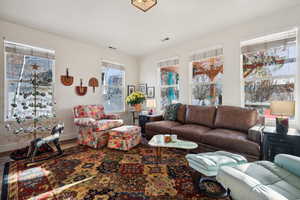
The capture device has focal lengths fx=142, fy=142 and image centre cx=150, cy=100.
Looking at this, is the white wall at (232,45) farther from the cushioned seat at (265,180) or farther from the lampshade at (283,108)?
the cushioned seat at (265,180)

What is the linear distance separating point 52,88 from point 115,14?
2374 millimetres

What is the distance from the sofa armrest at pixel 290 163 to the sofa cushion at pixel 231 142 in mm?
704

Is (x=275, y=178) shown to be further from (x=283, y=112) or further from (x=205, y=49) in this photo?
(x=205, y=49)

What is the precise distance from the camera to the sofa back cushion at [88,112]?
3580mm

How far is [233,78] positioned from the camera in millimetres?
3223

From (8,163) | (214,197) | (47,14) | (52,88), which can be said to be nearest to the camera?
(214,197)

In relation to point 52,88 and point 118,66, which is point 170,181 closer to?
point 52,88

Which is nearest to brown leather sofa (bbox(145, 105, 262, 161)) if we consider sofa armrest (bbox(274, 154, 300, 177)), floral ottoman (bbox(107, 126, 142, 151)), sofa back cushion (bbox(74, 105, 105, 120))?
floral ottoman (bbox(107, 126, 142, 151))

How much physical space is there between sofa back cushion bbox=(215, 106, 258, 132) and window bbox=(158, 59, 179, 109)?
1.58 m

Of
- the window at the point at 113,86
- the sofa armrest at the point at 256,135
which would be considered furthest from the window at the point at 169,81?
the sofa armrest at the point at 256,135

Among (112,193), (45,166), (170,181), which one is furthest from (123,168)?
(45,166)

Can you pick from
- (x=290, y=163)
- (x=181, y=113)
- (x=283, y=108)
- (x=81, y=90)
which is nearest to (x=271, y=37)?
(x=283, y=108)

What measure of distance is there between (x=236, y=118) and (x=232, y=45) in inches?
Result: 65.6

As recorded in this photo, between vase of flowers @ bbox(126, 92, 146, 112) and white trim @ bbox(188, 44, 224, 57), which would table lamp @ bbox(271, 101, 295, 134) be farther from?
vase of flowers @ bbox(126, 92, 146, 112)
